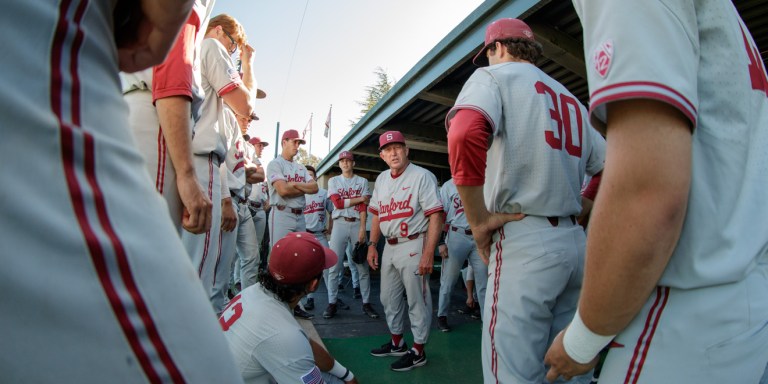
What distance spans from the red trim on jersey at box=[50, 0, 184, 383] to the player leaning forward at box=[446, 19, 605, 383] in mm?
1316

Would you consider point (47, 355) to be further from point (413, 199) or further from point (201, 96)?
point (413, 199)

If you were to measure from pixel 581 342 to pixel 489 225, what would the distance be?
89 centimetres

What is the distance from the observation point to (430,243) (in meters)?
3.56

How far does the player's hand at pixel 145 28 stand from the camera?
24.0 inches

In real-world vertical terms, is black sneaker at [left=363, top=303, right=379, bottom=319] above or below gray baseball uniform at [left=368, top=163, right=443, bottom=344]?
below

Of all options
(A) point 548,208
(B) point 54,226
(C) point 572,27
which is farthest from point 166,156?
(C) point 572,27

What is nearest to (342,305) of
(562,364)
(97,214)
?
(562,364)

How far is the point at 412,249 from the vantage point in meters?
3.68

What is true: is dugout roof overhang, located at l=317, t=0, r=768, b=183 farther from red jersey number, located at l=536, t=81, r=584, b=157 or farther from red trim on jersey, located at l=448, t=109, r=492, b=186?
red trim on jersey, located at l=448, t=109, r=492, b=186

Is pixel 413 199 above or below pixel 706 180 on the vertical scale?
below

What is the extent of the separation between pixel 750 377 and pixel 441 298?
388 cm

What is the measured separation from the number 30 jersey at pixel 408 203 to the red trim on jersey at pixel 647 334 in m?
3.00

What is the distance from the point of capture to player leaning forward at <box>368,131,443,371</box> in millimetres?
3497

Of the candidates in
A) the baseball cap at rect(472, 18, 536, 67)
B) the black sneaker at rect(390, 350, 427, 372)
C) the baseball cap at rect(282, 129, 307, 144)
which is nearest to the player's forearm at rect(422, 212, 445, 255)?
the black sneaker at rect(390, 350, 427, 372)
